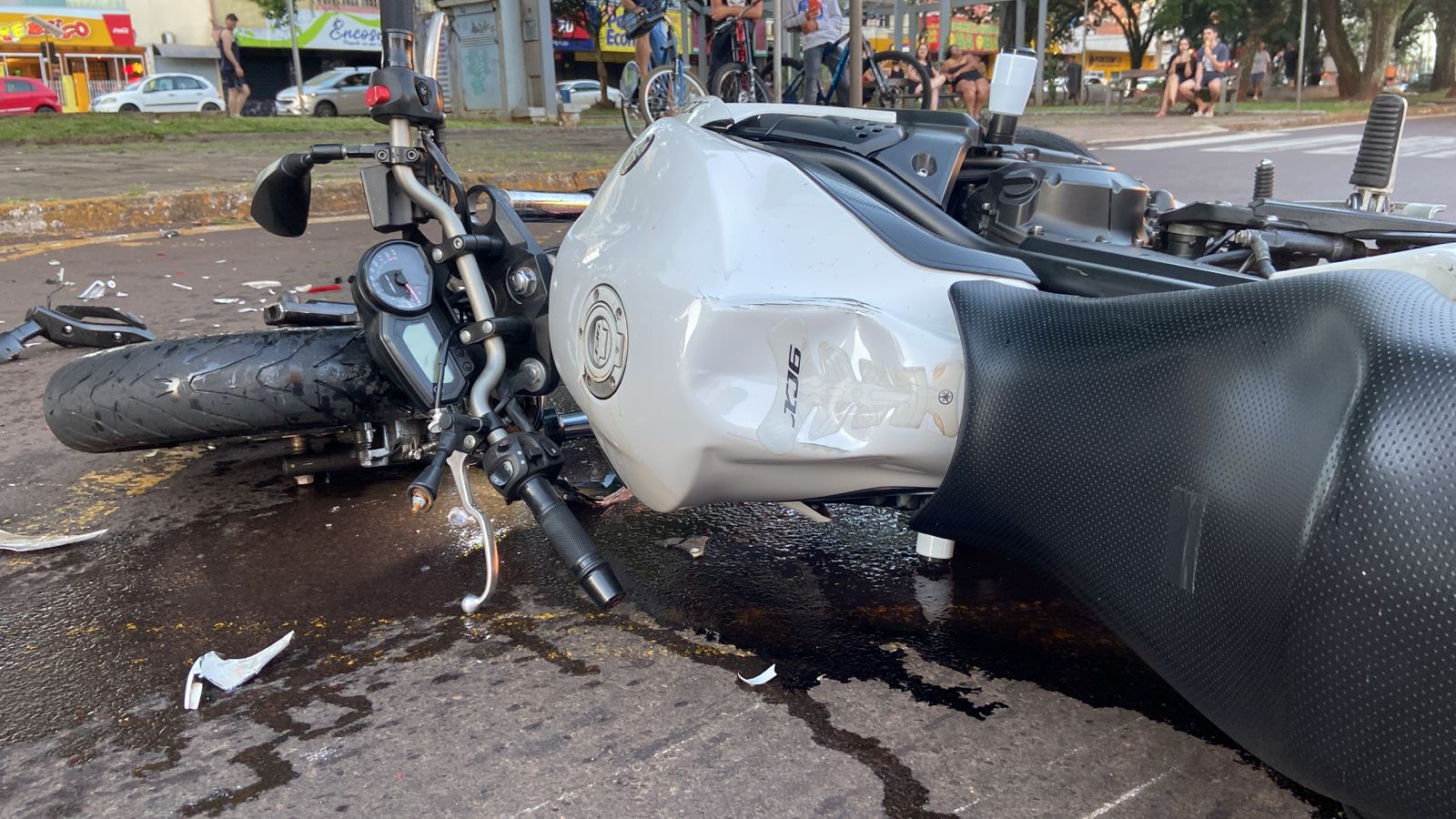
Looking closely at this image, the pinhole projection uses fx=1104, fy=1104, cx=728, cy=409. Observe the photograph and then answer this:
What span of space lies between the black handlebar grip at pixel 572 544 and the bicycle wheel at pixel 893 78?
8.84 metres

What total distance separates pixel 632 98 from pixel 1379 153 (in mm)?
8349

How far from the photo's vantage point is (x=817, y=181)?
6.45ft

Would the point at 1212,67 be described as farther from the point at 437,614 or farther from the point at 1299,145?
the point at 437,614

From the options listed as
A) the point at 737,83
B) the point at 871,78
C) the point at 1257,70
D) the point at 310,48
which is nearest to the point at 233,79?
the point at 737,83

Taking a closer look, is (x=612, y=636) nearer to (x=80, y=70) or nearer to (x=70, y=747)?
(x=70, y=747)

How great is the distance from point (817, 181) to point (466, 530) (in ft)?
4.47

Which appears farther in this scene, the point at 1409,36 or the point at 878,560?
the point at 1409,36

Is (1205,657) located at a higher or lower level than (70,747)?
higher

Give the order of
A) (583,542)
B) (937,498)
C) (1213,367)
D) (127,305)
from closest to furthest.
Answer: (1213,367), (937,498), (583,542), (127,305)

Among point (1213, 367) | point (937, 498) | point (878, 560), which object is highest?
point (1213, 367)

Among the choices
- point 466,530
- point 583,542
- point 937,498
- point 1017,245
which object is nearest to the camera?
point 937,498

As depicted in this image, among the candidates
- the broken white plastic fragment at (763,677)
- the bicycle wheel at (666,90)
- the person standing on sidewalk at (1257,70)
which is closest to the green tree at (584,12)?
the person standing on sidewalk at (1257,70)

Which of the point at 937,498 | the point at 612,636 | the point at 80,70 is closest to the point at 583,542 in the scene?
the point at 612,636

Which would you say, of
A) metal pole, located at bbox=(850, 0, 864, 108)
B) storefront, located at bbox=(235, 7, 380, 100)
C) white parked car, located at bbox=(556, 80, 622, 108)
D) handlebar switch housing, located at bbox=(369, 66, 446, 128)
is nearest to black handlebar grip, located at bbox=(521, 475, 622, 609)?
handlebar switch housing, located at bbox=(369, 66, 446, 128)
